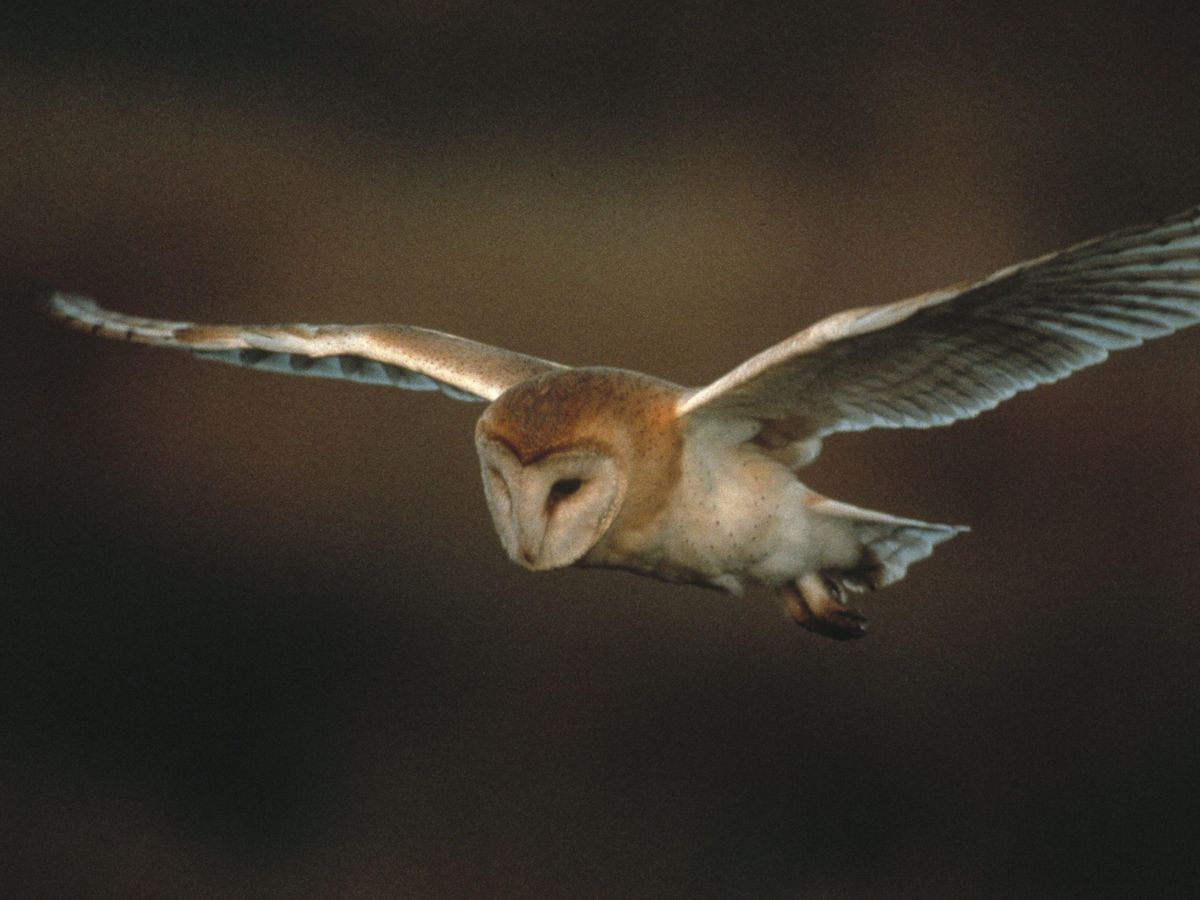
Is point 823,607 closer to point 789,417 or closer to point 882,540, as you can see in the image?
point 882,540

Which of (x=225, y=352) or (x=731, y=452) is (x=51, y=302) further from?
(x=731, y=452)

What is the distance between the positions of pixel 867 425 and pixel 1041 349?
20 centimetres

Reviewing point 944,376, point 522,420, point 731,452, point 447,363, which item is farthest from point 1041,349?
point 447,363

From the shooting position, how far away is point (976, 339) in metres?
1.26

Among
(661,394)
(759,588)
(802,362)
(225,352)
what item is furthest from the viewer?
(225,352)

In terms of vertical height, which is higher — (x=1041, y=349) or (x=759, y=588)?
(x=1041, y=349)

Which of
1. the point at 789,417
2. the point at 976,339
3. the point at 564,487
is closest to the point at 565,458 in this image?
the point at 564,487

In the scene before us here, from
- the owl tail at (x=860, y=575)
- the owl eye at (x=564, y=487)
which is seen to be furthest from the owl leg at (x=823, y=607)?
the owl eye at (x=564, y=487)

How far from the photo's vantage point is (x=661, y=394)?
4.47 ft

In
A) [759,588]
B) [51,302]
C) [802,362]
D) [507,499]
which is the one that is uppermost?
[51,302]

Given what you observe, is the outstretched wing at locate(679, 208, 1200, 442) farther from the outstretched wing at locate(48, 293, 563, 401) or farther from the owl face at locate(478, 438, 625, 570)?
the outstretched wing at locate(48, 293, 563, 401)

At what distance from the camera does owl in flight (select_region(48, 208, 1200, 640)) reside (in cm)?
118

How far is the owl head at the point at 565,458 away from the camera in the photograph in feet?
4.17

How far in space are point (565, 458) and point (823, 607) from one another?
0.39 metres
